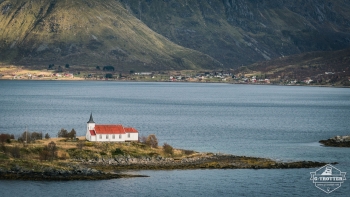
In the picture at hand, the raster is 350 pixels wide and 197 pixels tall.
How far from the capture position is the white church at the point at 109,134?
10681 centimetres

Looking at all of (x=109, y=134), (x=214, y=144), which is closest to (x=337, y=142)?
(x=214, y=144)

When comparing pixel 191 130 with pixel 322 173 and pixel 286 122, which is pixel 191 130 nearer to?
pixel 286 122

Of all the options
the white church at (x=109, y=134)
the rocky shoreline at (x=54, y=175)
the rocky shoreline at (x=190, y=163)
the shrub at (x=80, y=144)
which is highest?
the white church at (x=109, y=134)

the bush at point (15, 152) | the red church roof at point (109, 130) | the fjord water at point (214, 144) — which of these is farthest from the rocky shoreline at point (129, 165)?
the red church roof at point (109, 130)

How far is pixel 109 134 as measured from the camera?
10694cm

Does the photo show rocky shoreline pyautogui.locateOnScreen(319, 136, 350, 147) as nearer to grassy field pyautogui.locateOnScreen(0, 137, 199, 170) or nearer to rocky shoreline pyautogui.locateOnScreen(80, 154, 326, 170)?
rocky shoreline pyautogui.locateOnScreen(80, 154, 326, 170)

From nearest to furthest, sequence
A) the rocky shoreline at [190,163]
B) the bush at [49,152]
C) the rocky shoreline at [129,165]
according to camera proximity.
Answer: the rocky shoreline at [129,165], the bush at [49,152], the rocky shoreline at [190,163]

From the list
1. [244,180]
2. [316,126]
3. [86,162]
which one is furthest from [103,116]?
[244,180]

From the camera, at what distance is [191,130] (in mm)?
153125

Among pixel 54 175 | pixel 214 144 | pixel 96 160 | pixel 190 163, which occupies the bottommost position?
pixel 54 175

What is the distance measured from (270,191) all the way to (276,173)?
35.4 feet

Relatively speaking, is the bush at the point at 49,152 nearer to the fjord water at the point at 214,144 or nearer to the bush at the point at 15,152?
the bush at the point at 15,152

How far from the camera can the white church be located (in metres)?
→ 107

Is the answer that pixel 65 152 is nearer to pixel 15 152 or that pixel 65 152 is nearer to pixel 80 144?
pixel 80 144
